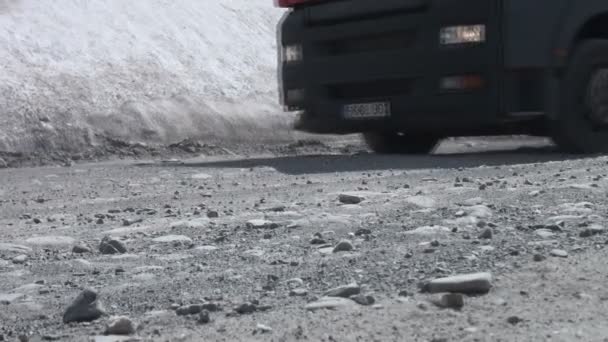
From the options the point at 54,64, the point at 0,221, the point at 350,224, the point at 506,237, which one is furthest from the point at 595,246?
the point at 54,64

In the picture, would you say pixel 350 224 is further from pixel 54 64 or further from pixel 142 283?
pixel 54 64

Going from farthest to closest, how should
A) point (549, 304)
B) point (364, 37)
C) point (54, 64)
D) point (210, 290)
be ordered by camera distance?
point (54, 64)
point (364, 37)
point (210, 290)
point (549, 304)

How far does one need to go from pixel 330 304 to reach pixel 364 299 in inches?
4.7

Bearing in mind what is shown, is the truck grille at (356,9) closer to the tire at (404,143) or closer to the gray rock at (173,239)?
the tire at (404,143)

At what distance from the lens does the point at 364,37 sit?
1173 centimetres

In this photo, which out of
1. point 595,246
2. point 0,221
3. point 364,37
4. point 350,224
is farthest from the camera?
point 364,37

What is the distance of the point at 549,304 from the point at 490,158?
23.7ft

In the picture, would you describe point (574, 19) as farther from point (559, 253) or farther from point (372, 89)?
point (559, 253)

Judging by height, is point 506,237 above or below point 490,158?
above

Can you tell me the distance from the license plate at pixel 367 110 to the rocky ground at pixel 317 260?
2.57 m

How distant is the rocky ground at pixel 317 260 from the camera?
379 cm

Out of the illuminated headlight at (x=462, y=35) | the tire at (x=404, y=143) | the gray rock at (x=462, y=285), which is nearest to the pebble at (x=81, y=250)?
the gray rock at (x=462, y=285)

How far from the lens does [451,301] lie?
3.91 m

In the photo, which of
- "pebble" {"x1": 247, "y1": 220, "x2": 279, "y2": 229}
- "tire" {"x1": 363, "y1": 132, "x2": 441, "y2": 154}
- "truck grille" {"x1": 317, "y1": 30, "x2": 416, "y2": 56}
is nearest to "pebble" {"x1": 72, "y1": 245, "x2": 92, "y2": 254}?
"pebble" {"x1": 247, "y1": 220, "x2": 279, "y2": 229}
